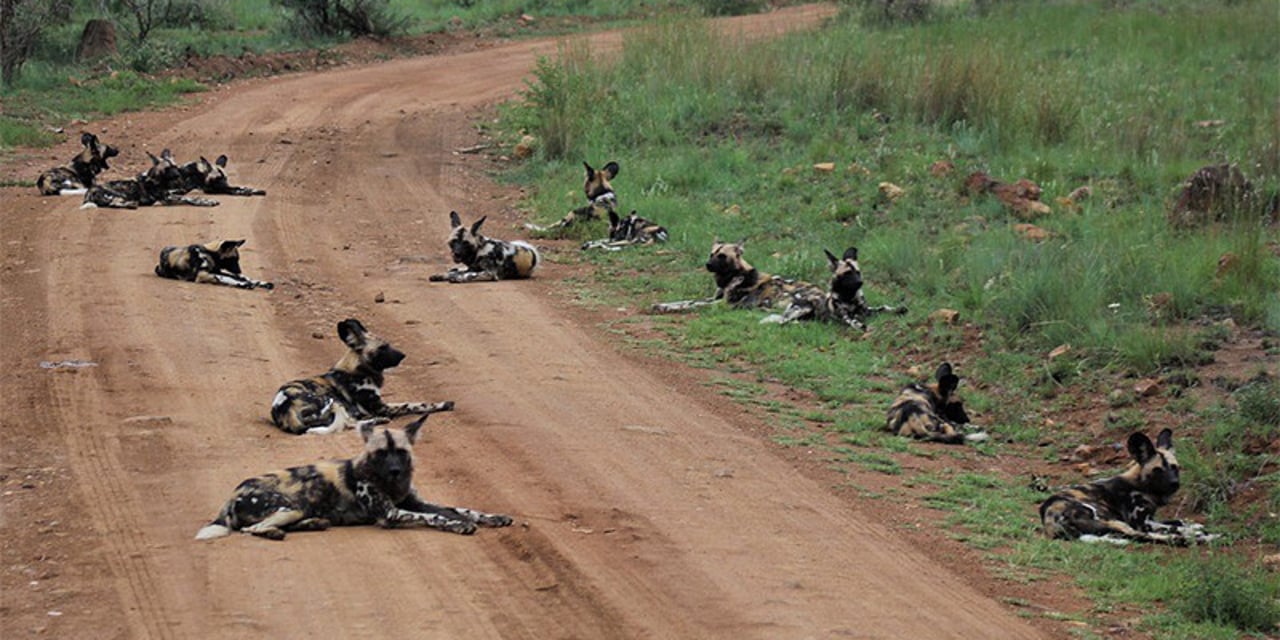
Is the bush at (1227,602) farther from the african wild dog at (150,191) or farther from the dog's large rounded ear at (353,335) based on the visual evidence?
the african wild dog at (150,191)

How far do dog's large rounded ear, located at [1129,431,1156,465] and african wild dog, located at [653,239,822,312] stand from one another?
4.00m

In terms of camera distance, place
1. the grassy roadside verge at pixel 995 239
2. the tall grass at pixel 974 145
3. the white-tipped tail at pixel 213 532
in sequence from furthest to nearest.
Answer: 1. the tall grass at pixel 974 145
2. the grassy roadside verge at pixel 995 239
3. the white-tipped tail at pixel 213 532

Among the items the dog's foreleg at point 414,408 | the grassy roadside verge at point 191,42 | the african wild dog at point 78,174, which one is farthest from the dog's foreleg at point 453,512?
the grassy roadside verge at point 191,42

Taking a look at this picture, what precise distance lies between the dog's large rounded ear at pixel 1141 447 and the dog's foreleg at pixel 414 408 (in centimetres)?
349

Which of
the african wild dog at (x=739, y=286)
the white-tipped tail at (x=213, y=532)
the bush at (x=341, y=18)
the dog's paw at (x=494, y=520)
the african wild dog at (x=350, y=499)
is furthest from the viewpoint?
the bush at (x=341, y=18)

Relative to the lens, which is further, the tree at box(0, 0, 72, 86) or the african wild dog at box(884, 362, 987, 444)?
the tree at box(0, 0, 72, 86)

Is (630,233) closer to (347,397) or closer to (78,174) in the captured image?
(78,174)

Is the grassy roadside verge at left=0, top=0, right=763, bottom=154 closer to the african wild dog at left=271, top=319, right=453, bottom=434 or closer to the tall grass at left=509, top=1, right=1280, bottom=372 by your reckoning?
the tall grass at left=509, top=1, right=1280, bottom=372

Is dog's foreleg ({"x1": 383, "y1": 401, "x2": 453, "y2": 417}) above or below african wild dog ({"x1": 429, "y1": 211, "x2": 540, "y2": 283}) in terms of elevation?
above

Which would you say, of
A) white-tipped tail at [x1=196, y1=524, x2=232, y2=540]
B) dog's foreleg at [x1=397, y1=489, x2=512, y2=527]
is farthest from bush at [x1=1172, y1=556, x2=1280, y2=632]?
white-tipped tail at [x1=196, y1=524, x2=232, y2=540]

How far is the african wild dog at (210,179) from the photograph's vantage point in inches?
609

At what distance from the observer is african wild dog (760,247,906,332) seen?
36.8ft

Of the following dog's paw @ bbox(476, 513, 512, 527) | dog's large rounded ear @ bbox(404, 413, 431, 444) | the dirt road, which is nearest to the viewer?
the dirt road

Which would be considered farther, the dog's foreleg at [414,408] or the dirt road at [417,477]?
the dog's foreleg at [414,408]
